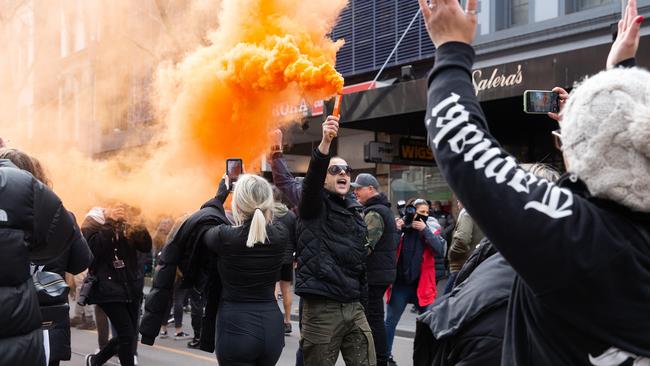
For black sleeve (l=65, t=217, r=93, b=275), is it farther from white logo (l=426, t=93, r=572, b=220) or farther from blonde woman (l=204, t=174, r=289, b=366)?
white logo (l=426, t=93, r=572, b=220)

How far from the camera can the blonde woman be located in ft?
13.9

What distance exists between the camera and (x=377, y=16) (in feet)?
48.6

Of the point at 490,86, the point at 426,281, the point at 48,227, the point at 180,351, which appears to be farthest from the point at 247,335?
the point at 490,86

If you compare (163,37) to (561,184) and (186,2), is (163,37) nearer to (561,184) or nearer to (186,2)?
(186,2)

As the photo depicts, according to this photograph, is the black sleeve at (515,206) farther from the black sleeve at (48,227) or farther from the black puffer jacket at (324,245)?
the black puffer jacket at (324,245)

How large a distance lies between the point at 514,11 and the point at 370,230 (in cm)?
851

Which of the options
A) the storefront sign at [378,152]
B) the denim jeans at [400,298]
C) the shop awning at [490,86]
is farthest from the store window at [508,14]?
the denim jeans at [400,298]

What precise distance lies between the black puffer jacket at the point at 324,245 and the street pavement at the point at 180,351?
3.28 metres

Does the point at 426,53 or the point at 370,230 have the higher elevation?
the point at 426,53

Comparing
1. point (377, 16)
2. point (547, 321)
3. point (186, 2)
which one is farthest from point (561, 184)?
point (377, 16)

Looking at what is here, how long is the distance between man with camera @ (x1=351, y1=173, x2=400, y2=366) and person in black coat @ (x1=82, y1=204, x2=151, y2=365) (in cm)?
249

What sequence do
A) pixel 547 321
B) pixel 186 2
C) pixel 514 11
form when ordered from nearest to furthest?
pixel 547 321 < pixel 186 2 < pixel 514 11

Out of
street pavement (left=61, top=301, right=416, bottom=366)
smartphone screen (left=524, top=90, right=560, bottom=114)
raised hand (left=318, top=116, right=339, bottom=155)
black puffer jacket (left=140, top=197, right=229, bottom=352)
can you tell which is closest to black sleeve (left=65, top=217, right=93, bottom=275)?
black puffer jacket (left=140, top=197, right=229, bottom=352)

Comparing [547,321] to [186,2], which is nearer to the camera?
[547,321]
